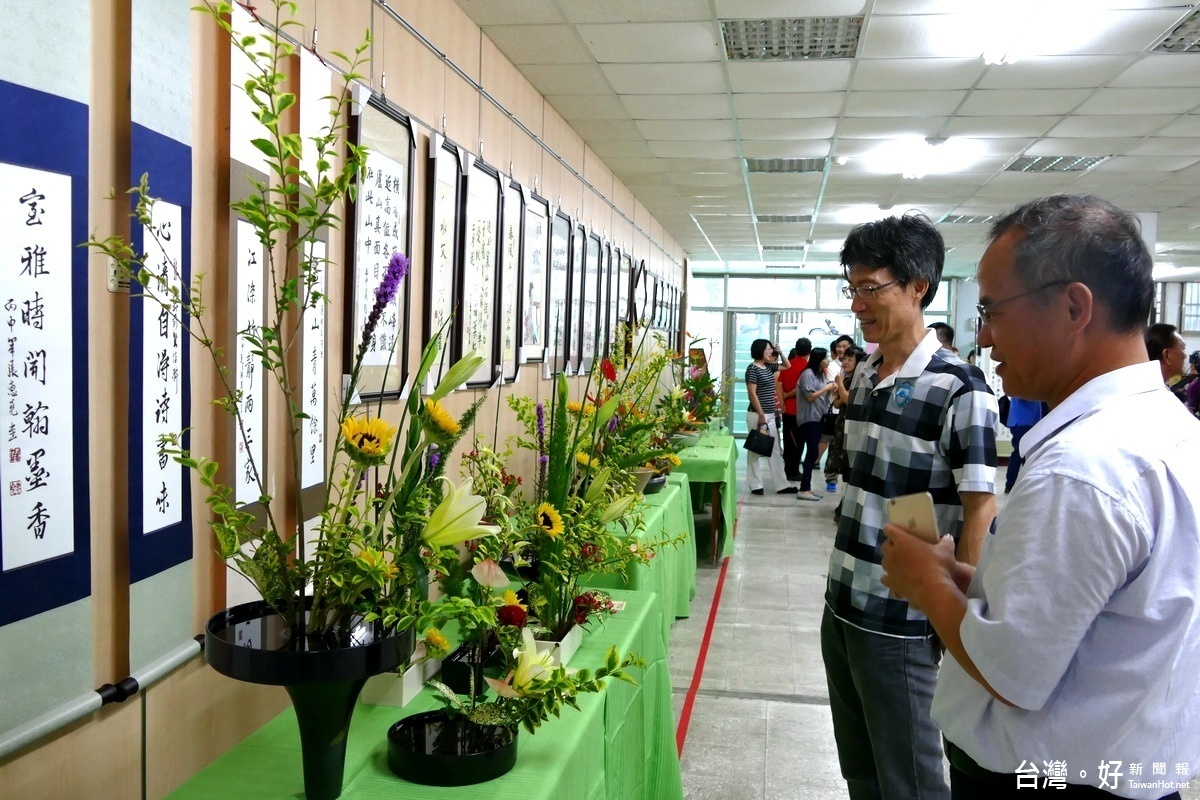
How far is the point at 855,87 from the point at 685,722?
9.73 ft

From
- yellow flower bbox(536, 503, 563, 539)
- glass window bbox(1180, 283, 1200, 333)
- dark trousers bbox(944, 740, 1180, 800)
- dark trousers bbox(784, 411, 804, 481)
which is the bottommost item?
dark trousers bbox(784, 411, 804, 481)

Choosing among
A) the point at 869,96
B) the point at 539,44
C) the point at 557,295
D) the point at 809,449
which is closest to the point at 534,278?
the point at 557,295

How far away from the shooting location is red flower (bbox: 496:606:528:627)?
1.67 metres

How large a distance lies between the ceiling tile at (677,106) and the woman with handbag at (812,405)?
346 cm

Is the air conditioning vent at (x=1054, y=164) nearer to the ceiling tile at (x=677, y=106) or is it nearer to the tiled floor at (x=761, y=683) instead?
the ceiling tile at (x=677, y=106)

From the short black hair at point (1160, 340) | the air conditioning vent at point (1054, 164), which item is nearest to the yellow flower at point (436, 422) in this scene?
the short black hair at point (1160, 340)

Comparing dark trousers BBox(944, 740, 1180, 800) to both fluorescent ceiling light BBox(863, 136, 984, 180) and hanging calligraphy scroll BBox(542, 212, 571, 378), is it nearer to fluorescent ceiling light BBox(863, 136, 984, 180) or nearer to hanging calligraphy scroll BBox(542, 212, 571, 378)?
hanging calligraphy scroll BBox(542, 212, 571, 378)

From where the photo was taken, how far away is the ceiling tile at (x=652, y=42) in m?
3.49

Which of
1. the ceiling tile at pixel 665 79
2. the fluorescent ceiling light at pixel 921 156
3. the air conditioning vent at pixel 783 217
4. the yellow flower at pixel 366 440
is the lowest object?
the yellow flower at pixel 366 440

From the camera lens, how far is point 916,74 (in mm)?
4027

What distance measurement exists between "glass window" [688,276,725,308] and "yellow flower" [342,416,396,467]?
43.7 feet

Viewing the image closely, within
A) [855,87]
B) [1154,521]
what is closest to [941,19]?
[855,87]

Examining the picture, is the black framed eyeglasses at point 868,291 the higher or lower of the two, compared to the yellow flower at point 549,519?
higher

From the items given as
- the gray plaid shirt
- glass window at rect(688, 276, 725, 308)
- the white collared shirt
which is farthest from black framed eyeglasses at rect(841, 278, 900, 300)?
glass window at rect(688, 276, 725, 308)
